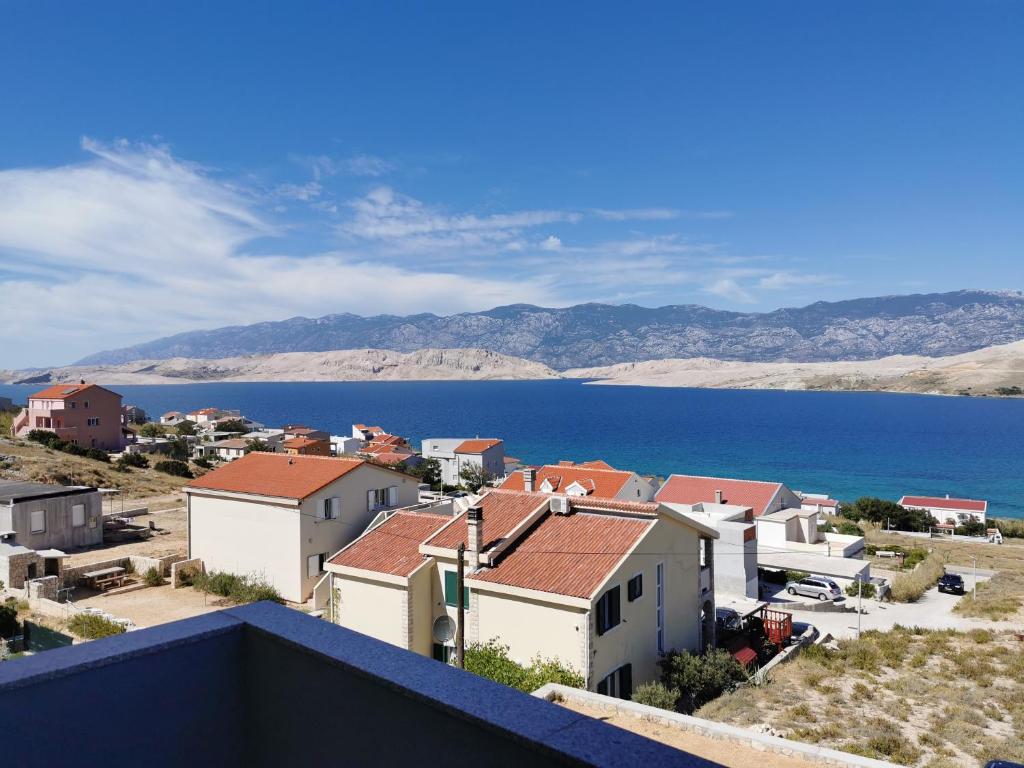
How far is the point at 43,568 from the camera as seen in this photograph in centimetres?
2436

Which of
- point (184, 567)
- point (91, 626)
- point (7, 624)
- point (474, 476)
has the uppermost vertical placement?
point (7, 624)

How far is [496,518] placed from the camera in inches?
765

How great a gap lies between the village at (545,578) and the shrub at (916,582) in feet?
0.44

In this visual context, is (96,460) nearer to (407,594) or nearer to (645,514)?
(407,594)

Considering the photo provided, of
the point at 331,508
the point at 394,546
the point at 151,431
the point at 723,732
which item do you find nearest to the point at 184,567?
the point at 331,508

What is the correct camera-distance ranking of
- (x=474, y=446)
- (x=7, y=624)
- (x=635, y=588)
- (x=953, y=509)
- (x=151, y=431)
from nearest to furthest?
(x=635, y=588) → (x=7, y=624) → (x=953, y=509) → (x=474, y=446) → (x=151, y=431)

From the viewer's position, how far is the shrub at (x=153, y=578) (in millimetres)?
25781

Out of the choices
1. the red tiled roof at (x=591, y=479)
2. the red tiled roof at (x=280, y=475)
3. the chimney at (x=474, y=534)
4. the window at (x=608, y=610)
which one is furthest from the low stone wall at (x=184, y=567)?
the window at (x=608, y=610)

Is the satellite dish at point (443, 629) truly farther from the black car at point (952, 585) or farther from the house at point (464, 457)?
the house at point (464, 457)

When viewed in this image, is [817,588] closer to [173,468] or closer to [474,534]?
[474,534]

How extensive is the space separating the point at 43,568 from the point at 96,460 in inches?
1267

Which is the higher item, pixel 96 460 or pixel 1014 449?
pixel 96 460

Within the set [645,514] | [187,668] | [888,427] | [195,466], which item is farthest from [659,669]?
[888,427]

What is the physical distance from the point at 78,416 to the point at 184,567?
4777 cm
